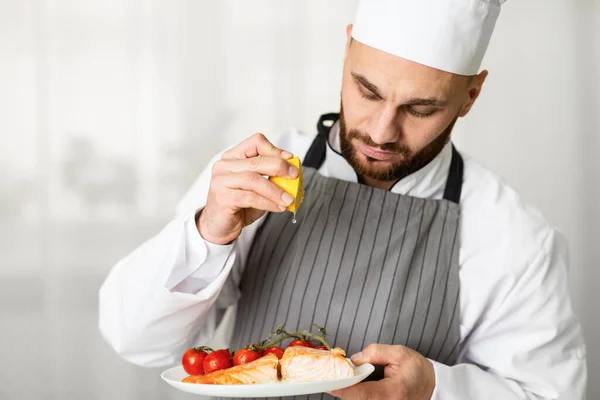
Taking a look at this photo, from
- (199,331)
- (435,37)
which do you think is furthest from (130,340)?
(435,37)

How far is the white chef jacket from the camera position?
141 cm

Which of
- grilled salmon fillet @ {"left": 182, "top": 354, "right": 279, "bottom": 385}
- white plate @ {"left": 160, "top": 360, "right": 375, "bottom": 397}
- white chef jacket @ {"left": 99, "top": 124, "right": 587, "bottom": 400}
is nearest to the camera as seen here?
white plate @ {"left": 160, "top": 360, "right": 375, "bottom": 397}

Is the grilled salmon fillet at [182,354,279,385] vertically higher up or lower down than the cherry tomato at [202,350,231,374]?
higher up

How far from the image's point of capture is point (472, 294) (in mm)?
1549

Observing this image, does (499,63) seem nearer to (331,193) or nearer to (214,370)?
(331,193)

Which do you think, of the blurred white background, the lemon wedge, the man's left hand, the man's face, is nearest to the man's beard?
the man's face

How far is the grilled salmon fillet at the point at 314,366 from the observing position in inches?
46.1

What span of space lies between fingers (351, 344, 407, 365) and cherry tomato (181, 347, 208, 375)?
27 centimetres

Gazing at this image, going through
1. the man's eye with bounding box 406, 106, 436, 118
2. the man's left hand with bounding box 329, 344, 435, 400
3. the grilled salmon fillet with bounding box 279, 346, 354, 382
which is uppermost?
the man's eye with bounding box 406, 106, 436, 118

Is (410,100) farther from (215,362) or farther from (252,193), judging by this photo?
(215,362)

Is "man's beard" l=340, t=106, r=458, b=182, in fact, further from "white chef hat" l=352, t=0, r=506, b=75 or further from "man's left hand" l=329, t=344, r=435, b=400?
"man's left hand" l=329, t=344, r=435, b=400

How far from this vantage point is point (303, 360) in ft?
3.96

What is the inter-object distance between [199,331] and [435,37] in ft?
2.63

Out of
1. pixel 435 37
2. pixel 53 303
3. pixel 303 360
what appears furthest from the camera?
pixel 53 303
